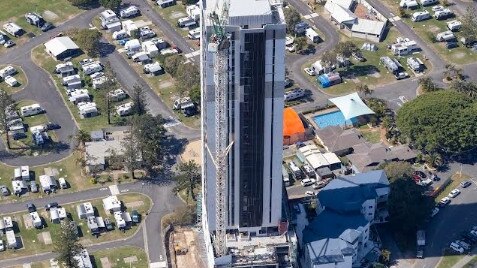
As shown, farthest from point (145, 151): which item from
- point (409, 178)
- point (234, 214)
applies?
point (409, 178)

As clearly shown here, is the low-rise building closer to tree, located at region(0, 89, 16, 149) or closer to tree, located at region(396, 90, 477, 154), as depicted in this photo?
tree, located at region(396, 90, 477, 154)

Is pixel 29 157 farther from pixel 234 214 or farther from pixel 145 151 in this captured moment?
pixel 234 214

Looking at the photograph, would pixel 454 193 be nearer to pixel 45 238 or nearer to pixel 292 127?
pixel 292 127

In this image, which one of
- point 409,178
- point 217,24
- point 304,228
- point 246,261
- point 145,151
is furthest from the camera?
point 145,151

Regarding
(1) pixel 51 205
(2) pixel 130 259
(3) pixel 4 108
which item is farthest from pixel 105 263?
(3) pixel 4 108

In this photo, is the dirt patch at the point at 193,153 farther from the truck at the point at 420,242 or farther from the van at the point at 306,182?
the truck at the point at 420,242

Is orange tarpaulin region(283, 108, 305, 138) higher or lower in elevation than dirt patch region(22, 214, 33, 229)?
higher

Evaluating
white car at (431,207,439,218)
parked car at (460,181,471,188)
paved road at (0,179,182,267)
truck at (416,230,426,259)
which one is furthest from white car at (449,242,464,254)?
paved road at (0,179,182,267)
